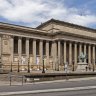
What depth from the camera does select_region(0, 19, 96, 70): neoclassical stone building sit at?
94056 mm

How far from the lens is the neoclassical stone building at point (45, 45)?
94.1 m

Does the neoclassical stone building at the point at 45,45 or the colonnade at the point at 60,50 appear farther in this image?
the colonnade at the point at 60,50

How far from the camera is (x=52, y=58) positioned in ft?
354

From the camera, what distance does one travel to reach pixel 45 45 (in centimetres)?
10775

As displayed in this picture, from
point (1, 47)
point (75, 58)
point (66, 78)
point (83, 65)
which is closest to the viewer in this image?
point (66, 78)

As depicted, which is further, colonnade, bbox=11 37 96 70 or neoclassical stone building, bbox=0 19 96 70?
colonnade, bbox=11 37 96 70

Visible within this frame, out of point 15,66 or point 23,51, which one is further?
point 23,51

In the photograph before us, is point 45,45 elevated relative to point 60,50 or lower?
elevated

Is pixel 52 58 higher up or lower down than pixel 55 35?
lower down

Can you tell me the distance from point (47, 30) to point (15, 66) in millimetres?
25230

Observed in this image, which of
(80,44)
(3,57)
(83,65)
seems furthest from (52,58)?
(83,65)

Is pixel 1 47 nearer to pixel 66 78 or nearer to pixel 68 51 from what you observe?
pixel 68 51

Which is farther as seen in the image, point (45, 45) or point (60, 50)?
point (60, 50)

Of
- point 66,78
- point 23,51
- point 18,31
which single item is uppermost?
point 18,31
